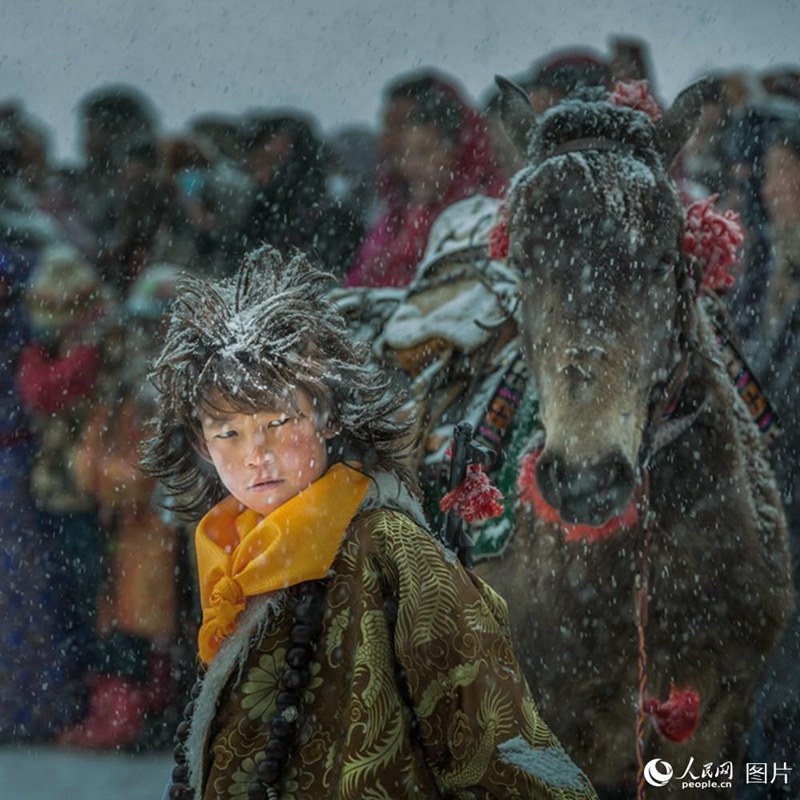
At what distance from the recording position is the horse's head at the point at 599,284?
2.62 metres

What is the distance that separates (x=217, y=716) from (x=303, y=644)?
5.8 inches

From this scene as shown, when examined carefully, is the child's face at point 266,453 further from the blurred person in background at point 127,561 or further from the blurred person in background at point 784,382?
the blurred person in background at point 127,561

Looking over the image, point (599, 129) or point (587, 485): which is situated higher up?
point (599, 129)

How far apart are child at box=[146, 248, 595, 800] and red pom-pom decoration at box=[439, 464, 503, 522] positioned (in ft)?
1.25

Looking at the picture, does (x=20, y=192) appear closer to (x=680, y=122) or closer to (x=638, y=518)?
(x=680, y=122)

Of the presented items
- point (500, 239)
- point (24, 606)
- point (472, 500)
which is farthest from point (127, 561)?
point (472, 500)

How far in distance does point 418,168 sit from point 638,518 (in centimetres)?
230

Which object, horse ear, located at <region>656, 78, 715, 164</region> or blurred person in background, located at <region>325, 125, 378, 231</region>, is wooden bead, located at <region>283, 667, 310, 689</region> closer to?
horse ear, located at <region>656, 78, 715, 164</region>

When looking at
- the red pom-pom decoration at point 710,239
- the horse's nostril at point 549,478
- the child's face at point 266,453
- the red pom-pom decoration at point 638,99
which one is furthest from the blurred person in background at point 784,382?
the child's face at point 266,453

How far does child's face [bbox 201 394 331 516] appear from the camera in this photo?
173cm

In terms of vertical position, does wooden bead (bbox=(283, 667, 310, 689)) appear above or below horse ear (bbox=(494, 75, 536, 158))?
below

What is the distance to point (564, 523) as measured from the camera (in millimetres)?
2875

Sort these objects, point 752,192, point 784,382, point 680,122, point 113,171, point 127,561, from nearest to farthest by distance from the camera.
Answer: point 680,122, point 784,382, point 752,192, point 127,561, point 113,171

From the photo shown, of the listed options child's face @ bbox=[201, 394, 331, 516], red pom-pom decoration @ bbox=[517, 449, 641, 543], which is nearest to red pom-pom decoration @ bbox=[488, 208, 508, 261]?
red pom-pom decoration @ bbox=[517, 449, 641, 543]
